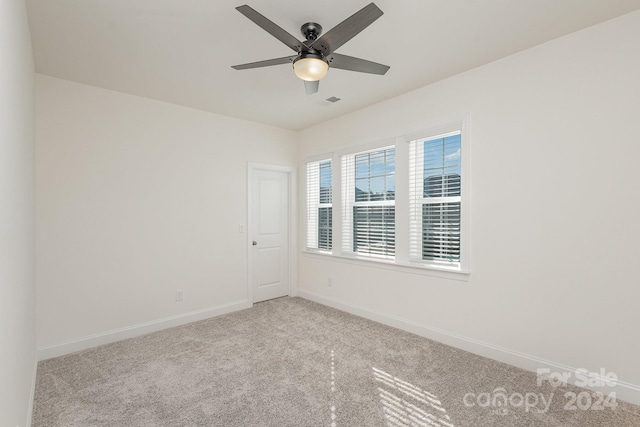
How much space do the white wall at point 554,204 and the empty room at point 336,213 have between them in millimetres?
16

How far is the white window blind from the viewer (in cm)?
317

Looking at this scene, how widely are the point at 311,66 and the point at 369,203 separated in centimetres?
226

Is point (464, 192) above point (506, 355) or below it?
above

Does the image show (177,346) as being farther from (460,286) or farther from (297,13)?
(297,13)

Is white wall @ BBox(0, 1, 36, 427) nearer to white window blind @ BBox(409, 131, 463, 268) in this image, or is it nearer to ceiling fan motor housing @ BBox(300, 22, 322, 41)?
ceiling fan motor housing @ BBox(300, 22, 322, 41)

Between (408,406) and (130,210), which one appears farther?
(130,210)

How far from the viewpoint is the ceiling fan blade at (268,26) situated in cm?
164

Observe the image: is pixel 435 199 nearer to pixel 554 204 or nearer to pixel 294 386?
pixel 554 204

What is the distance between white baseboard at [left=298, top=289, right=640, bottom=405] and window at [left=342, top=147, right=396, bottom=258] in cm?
80

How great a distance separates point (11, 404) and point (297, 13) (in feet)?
8.82

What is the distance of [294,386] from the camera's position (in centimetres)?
241

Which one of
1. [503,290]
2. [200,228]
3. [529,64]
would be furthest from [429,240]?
[200,228]

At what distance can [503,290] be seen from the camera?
2764 mm

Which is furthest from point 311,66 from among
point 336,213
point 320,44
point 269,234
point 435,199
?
point 269,234
